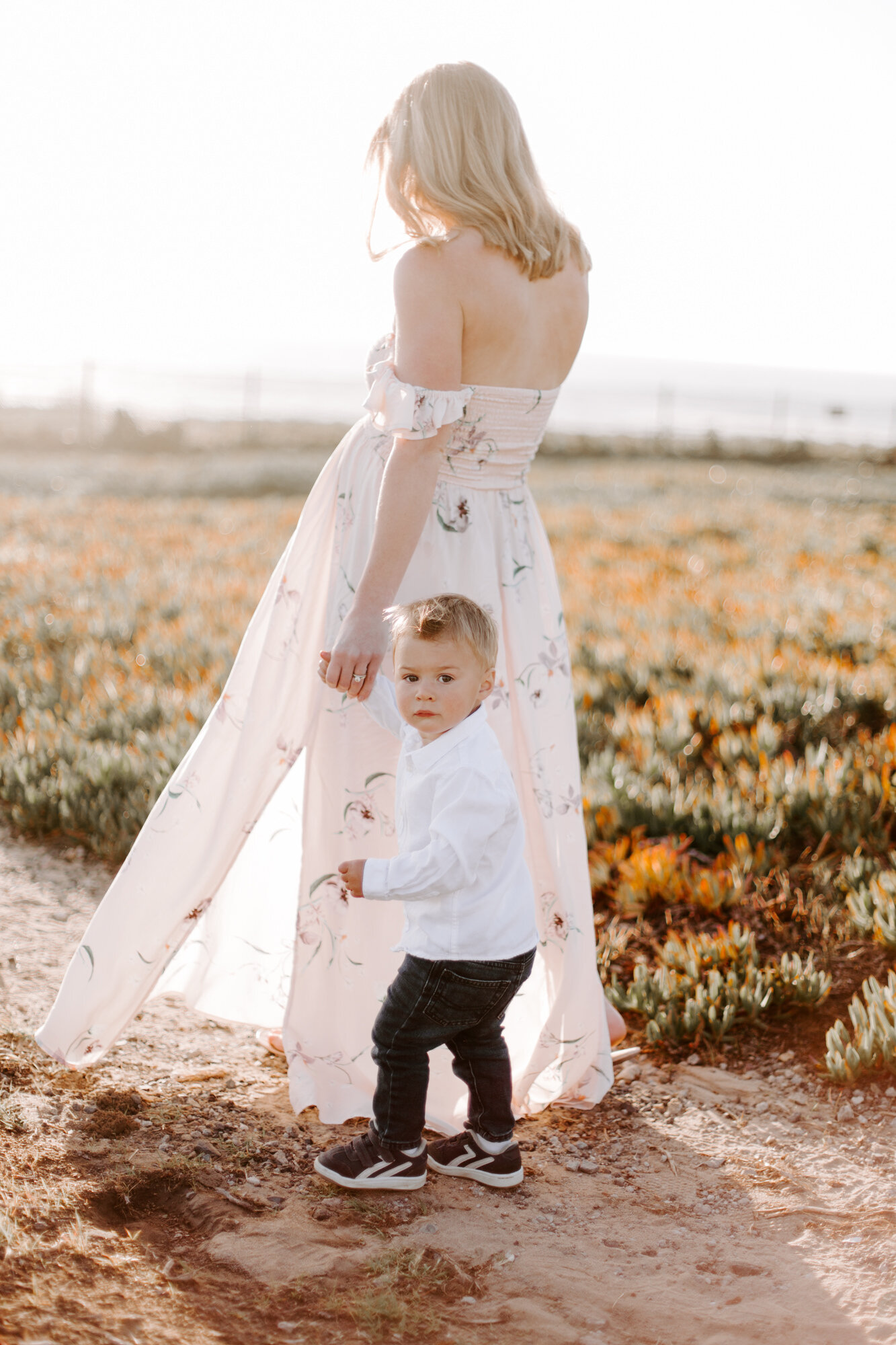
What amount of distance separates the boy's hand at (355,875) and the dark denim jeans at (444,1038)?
22 cm

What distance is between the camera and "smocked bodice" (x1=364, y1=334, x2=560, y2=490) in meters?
2.30

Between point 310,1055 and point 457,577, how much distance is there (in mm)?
1224

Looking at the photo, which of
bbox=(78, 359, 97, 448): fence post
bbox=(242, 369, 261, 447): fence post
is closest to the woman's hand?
bbox=(78, 359, 97, 448): fence post

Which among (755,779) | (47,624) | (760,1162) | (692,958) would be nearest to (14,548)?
(47,624)

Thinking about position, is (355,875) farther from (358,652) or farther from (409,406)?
(409,406)

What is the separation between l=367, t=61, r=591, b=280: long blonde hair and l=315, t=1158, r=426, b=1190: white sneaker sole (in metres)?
1.98

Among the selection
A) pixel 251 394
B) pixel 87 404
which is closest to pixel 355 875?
pixel 87 404

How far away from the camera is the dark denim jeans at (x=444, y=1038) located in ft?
7.42

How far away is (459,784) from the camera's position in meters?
2.16

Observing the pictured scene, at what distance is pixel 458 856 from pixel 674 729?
314 centimetres

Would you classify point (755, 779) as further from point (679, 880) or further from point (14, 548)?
point (14, 548)

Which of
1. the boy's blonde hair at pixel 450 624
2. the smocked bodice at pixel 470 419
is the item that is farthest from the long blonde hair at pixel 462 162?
the boy's blonde hair at pixel 450 624

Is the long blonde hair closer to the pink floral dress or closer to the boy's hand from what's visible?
the pink floral dress

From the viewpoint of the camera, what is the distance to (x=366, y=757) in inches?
104
